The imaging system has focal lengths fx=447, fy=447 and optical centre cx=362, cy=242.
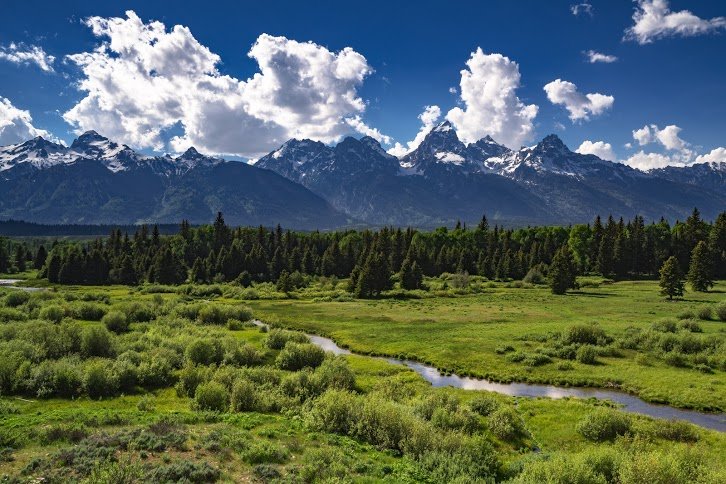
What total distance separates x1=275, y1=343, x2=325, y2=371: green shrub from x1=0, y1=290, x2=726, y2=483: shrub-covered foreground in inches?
4.4

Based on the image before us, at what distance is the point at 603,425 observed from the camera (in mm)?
27500

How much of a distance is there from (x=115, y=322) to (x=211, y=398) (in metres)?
31.1

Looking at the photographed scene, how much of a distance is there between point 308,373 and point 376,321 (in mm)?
37276

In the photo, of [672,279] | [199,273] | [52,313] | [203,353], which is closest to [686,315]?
[672,279]

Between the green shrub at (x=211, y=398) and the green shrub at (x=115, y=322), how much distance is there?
98.7ft

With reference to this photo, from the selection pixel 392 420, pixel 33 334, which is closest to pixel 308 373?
pixel 392 420

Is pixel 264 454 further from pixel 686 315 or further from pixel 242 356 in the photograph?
pixel 686 315

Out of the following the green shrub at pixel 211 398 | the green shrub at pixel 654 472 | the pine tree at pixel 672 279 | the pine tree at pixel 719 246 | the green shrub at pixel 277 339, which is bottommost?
the green shrub at pixel 277 339

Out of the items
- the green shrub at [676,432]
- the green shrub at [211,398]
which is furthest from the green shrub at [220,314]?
the green shrub at [676,432]

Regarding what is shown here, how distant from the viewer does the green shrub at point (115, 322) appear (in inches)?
2073

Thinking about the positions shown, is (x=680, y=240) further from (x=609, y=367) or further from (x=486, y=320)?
(x=609, y=367)

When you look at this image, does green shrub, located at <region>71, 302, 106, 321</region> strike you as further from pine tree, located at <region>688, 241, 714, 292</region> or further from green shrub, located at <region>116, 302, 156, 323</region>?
pine tree, located at <region>688, 241, 714, 292</region>

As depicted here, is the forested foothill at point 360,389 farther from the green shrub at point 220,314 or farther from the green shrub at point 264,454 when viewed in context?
the green shrub at point 220,314

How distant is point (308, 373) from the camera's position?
35.6 metres
